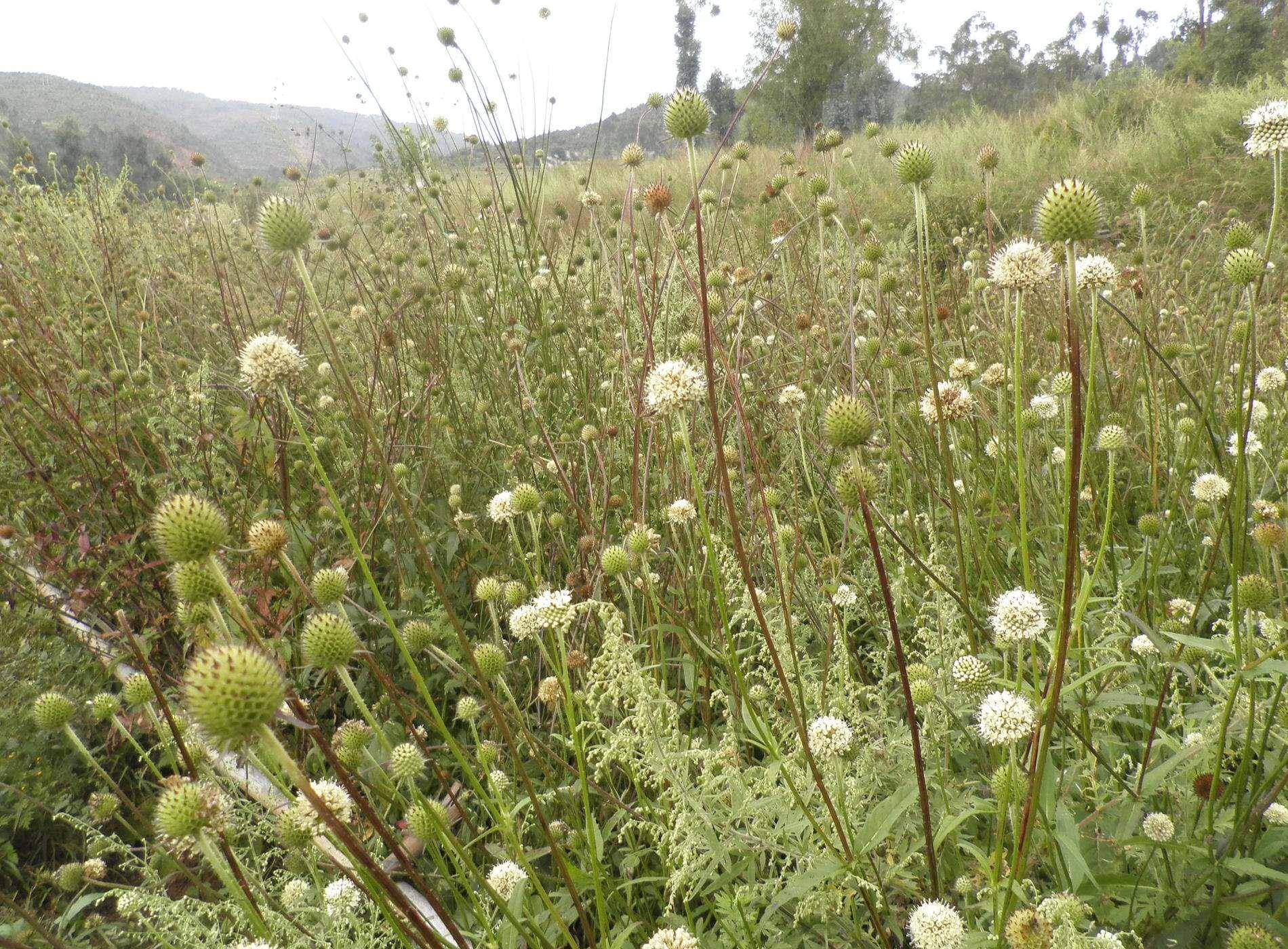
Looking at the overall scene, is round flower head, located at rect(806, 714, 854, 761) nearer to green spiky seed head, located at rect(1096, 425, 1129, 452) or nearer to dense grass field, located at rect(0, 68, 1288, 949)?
dense grass field, located at rect(0, 68, 1288, 949)

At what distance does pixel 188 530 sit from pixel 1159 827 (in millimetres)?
1691

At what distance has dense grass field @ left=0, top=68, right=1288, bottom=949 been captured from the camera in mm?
1243

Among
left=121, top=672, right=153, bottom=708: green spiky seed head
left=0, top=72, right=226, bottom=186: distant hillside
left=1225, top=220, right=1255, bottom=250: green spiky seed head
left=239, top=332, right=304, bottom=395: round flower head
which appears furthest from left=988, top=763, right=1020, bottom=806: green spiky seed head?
left=0, top=72, right=226, bottom=186: distant hillside

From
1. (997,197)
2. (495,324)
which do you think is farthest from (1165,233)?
(495,324)

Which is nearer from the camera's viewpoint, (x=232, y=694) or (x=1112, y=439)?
(x=232, y=694)

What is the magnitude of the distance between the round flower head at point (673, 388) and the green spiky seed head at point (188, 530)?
827mm

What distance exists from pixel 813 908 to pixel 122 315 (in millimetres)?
5305

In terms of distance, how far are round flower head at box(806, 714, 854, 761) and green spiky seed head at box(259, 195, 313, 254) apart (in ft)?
4.23

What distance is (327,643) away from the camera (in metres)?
1.24

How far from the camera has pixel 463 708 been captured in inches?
70.3

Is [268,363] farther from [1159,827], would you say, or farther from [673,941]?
[1159,827]

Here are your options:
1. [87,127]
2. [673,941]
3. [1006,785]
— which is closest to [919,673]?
[1006,785]

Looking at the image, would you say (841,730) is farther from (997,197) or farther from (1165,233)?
(997,197)

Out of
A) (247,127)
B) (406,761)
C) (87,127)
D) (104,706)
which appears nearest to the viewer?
(406,761)
